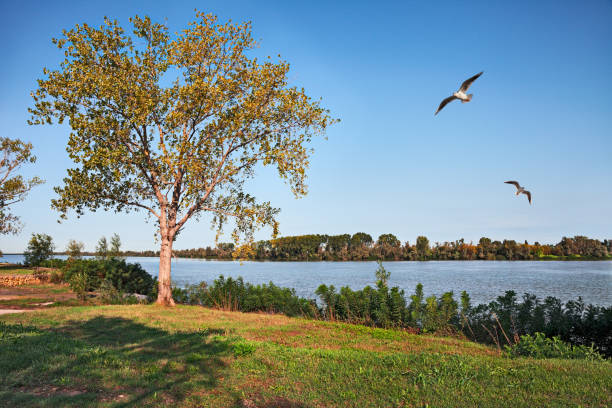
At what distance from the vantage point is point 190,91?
1577 cm

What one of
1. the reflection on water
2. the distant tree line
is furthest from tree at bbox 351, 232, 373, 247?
the reflection on water

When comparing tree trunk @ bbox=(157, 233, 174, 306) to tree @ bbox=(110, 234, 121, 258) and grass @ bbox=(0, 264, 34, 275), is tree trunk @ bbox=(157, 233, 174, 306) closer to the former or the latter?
tree @ bbox=(110, 234, 121, 258)

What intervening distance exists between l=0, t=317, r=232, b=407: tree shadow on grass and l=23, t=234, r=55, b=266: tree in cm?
4227

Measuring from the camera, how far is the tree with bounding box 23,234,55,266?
44562mm

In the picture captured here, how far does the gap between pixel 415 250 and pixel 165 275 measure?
11881 cm

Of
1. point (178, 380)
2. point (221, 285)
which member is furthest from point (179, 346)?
point (221, 285)

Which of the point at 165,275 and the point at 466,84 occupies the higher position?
the point at 466,84

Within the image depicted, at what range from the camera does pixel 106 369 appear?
22.6 feet

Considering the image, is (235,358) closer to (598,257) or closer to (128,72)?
(128,72)

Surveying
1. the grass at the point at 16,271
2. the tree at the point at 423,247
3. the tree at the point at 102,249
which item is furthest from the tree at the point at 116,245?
the tree at the point at 423,247

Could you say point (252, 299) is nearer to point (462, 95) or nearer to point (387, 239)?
point (462, 95)

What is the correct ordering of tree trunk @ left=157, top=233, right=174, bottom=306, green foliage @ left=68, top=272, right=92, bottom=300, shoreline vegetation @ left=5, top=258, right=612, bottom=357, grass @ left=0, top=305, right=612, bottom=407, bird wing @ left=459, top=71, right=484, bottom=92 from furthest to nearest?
green foliage @ left=68, top=272, right=92, bottom=300 < tree trunk @ left=157, top=233, right=174, bottom=306 < shoreline vegetation @ left=5, top=258, right=612, bottom=357 < bird wing @ left=459, top=71, right=484, bottom=92 < grass @ left=0, top=305, right=612, bottom=407

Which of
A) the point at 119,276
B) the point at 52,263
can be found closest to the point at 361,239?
the point at 52,263

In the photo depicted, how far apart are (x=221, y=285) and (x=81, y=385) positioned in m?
13.4
